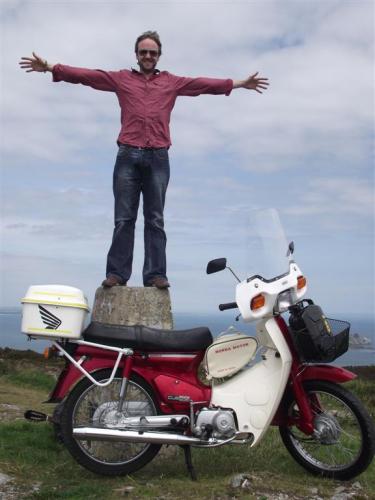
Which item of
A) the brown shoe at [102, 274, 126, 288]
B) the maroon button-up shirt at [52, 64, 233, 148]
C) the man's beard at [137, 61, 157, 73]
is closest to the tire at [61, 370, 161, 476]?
the brown shoe at [102, 274, 126, 288]

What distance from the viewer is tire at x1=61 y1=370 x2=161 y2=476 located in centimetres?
481

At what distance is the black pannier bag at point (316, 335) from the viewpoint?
4684 mm

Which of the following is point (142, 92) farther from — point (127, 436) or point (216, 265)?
point (127, 436)

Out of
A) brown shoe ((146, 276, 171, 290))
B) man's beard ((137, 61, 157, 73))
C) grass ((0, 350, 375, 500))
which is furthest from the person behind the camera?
man's beard ((137, 61, 157, 73))

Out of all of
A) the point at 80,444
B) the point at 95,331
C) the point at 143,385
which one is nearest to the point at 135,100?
the point at 95,331

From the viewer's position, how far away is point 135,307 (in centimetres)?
596

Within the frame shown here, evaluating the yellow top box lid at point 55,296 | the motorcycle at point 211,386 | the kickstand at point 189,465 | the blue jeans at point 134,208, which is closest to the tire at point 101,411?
the motorcycle at point 211,386

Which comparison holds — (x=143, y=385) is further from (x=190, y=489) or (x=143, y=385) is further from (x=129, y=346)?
(x=190, y=489)

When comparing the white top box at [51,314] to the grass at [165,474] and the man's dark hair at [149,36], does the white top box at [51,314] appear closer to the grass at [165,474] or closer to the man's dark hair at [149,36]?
the grass at [165,474]

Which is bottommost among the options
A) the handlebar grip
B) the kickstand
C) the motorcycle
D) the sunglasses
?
the kickstand

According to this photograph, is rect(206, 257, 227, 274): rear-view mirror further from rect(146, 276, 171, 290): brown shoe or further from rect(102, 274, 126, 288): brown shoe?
rect(102, 274, 126, 288): brown shoe

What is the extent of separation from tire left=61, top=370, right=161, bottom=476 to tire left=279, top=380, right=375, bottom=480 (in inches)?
45.0

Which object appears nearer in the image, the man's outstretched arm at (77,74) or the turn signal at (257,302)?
the turn signal at (257,302)

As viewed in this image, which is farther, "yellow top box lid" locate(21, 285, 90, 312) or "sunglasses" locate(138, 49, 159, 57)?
"sunglasses" locate(138, 49, 159, 57)
